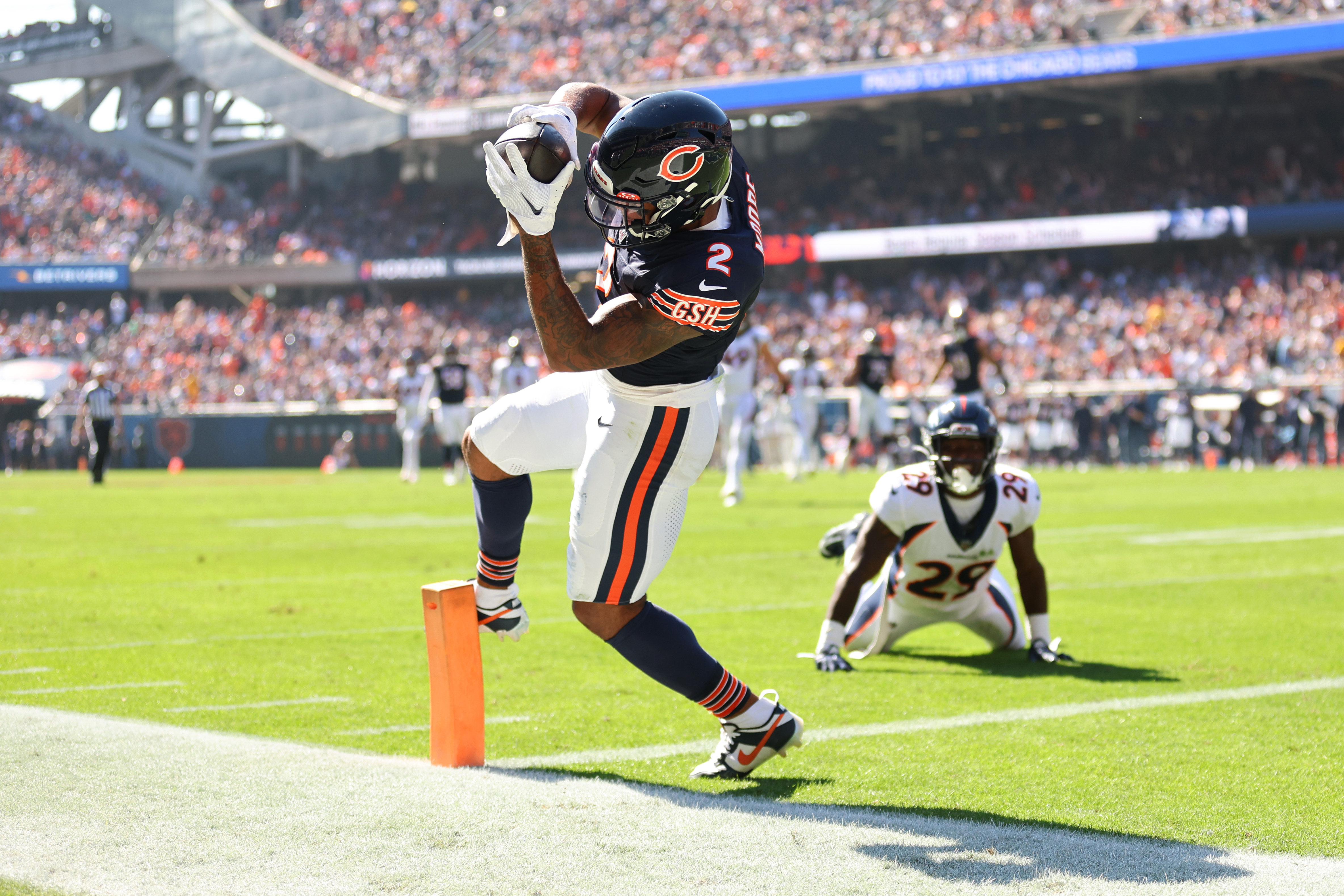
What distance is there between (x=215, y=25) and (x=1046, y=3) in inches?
882

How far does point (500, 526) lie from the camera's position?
3963 mm

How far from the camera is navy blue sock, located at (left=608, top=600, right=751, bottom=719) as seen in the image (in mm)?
3668

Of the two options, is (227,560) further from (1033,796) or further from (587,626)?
(1033,796)

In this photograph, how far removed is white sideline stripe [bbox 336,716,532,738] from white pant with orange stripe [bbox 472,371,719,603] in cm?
89

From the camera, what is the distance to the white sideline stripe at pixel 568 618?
19.2ft

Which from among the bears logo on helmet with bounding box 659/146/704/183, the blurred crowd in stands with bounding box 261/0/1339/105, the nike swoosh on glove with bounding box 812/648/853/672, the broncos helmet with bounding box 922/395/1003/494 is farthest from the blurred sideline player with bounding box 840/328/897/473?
the bears logo on helmet with bounding box 659/146/704/183

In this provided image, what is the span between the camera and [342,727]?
14.1 feet

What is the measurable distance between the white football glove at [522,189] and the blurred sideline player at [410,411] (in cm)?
1770

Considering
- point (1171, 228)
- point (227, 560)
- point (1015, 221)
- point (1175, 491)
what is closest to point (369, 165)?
point (1015, 221)

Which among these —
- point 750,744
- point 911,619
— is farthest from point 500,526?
point 911,619

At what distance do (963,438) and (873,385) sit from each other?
14.4 m

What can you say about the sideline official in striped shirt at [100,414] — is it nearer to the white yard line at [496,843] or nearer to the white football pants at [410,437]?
the white football pants at [410,437]

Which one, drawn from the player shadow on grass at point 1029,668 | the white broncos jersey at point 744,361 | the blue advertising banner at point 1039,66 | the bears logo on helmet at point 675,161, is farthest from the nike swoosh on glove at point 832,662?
the blue advertising banner at point 1039,66

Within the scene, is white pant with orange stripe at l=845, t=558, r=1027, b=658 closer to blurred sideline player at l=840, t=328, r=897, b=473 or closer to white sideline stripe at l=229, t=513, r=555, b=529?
white sideline stripe at l=229, t=513, r=555, b=529
